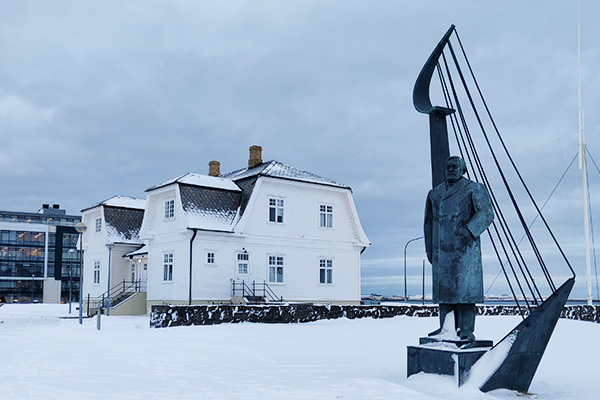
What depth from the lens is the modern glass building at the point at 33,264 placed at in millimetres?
92375

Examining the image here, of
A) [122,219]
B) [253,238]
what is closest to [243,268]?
[253,238]

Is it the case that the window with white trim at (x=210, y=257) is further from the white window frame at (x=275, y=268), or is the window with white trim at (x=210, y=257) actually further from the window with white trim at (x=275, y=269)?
the window with white trim at (x=275, y=269)

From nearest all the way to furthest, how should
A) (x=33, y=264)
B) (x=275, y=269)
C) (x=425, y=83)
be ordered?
(x=425, y=83) < (x=275, y=269) < (x=33, y=264)

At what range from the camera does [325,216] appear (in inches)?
1372

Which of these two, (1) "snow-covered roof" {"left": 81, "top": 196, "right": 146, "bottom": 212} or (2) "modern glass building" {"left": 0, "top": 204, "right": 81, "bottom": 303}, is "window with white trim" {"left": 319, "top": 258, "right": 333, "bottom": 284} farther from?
(2) "modern glass building" {"left": 0, "top": 204, "right": 81, "bottom": 303}

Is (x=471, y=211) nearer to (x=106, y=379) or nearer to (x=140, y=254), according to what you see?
(x=106, y=379)

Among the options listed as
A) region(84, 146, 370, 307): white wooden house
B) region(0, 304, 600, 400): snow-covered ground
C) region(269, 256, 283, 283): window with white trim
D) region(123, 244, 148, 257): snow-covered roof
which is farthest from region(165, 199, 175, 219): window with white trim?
region(0, 304, 600, 400): snow-covered ground

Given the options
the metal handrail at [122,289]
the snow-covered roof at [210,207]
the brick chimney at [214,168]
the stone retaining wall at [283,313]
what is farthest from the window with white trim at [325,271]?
the metal handrail at [122,289]

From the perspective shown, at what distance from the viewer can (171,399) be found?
7.58m

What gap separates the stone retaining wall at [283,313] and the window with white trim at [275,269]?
7.02 m

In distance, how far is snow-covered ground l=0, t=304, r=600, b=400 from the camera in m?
7.91

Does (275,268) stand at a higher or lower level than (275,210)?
lower

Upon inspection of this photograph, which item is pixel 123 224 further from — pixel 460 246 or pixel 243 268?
pixel 460 246

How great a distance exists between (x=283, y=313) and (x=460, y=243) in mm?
16283
